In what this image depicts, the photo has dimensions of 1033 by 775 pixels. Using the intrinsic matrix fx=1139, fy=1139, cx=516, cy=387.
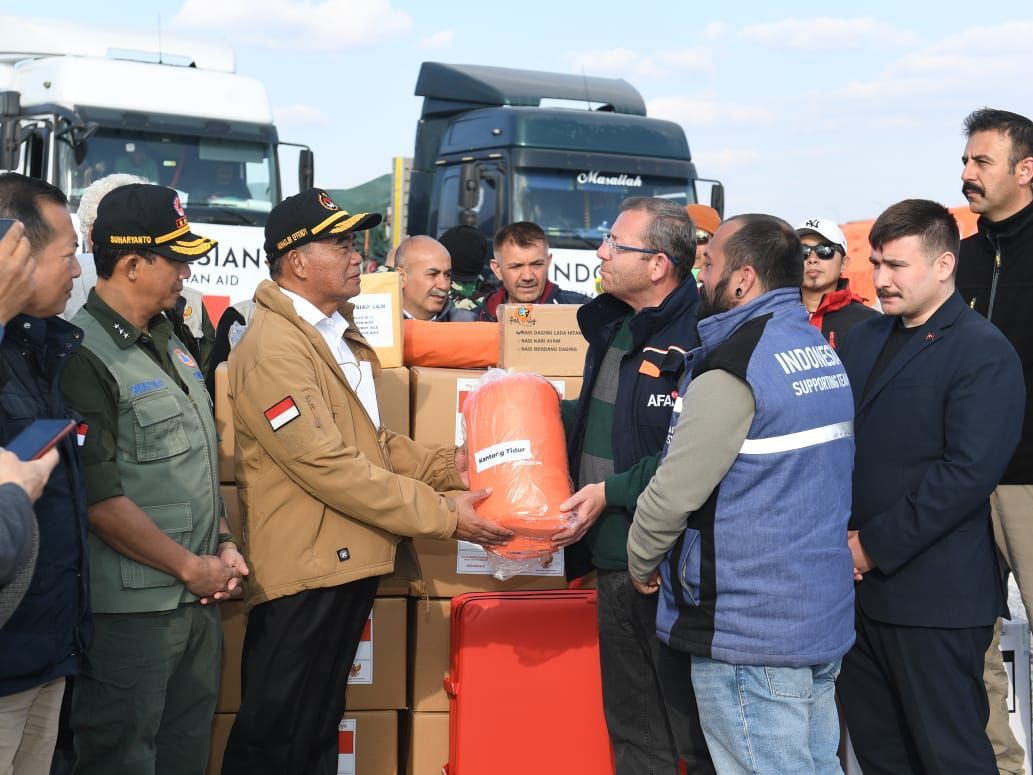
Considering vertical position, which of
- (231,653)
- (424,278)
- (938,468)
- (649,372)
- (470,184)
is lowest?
(231,653)

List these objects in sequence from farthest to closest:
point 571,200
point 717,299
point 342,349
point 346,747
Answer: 1. point 571,200
2. point 346,747
3. point 342,349
4. point 717,299

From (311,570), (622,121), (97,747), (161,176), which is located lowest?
(97,747)

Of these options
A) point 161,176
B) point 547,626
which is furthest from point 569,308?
point 161,176

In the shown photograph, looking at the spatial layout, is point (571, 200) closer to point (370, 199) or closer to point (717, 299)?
point (370, 199)

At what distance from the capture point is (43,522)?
264cm

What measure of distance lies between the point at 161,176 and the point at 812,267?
23.9 feet

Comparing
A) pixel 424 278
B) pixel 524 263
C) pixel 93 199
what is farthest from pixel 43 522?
pixel 524 263

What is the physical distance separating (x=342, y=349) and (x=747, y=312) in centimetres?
139

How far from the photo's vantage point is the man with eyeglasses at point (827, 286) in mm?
5555

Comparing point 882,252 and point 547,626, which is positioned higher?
point 882,252

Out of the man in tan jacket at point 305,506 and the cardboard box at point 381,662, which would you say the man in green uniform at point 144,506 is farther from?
the cardboard box at point 381,662

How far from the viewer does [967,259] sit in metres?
3.98

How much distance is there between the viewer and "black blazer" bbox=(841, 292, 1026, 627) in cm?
314

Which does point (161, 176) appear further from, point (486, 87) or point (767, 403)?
point (767, 403)
